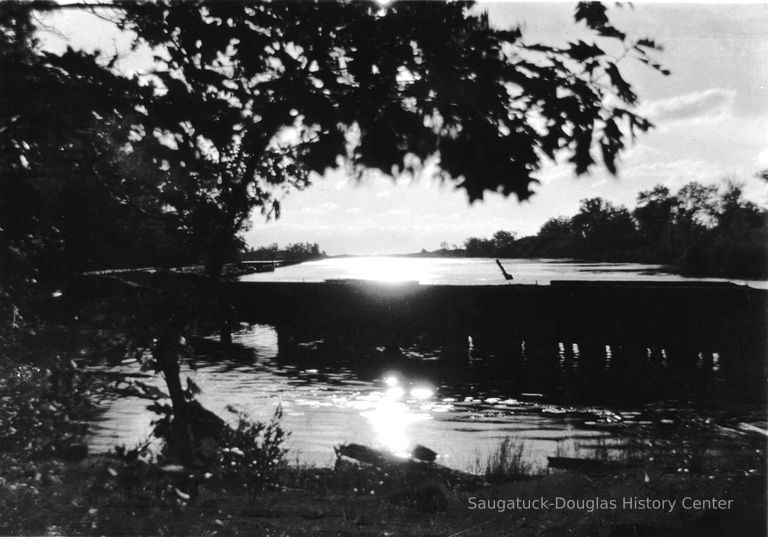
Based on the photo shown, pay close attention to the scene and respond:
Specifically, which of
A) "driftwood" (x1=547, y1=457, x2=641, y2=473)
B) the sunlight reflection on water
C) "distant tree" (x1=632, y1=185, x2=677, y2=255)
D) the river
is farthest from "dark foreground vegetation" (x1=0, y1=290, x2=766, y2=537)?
"distant tree" (x1=632, y1=185, x2=677, y2=255)

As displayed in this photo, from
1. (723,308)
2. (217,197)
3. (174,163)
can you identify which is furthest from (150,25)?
(723,308)

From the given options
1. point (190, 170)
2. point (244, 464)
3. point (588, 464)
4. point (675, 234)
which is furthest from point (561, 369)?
point (675, 234)

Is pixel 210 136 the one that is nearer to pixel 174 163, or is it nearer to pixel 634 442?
pixel 174 163

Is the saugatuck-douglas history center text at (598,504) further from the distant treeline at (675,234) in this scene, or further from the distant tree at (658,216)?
the distant tree at (658,216)

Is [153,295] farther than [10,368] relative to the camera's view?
No

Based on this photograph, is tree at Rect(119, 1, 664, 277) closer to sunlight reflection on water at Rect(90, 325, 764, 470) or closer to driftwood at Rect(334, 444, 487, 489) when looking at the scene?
driftwood at Rect(334, 444, 487, 489)

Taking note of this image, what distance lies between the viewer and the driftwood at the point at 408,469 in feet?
28.0

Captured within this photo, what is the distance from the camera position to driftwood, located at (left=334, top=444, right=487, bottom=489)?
855 cm

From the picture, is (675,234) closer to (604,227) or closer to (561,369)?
(604,227)

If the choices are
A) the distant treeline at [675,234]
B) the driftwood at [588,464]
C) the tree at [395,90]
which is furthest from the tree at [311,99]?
the distant treeline at [675,234]

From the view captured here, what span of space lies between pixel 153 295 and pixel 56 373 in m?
0.93

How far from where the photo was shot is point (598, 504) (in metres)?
Result: 6.39

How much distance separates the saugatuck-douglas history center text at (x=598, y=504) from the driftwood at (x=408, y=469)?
1587 mm

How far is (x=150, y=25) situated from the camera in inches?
160
